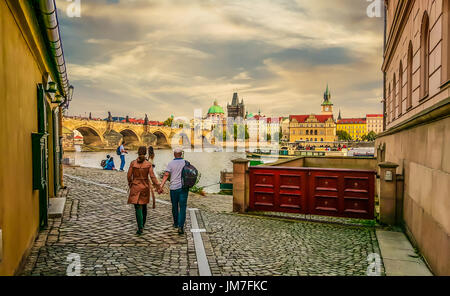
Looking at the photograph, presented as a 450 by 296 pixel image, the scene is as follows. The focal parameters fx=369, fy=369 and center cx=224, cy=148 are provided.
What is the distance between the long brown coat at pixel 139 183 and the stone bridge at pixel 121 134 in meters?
53.3

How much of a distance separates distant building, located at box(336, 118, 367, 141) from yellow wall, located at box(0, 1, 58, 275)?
169m

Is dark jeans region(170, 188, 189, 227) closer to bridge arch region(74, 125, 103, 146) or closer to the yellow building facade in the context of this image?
the yellow building facade

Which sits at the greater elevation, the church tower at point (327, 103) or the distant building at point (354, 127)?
the church tower at point (327, 103)

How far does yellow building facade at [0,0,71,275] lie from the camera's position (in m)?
3.86

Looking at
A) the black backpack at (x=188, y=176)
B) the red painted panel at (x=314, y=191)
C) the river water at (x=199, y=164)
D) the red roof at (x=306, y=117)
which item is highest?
the red roof at (x=306, y=117)

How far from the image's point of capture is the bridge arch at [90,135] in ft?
229

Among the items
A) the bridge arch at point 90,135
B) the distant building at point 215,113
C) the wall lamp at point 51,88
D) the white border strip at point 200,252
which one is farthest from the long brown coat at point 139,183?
the distant building at point 215,113

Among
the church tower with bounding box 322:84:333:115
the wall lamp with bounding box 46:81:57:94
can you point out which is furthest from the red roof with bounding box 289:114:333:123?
the wall lamp with bounding box 46:81:57:94

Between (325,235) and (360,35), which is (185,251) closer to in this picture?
(325,235)

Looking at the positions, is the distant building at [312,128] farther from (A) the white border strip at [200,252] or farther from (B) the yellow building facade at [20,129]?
(B) the yellow building facade at [20,129]

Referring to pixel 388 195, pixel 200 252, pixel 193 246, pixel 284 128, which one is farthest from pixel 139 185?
pixel 284 128

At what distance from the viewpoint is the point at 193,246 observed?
5.96 meters

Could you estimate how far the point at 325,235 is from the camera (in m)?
7.09

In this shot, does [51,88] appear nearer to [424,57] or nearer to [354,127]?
[424,57]
